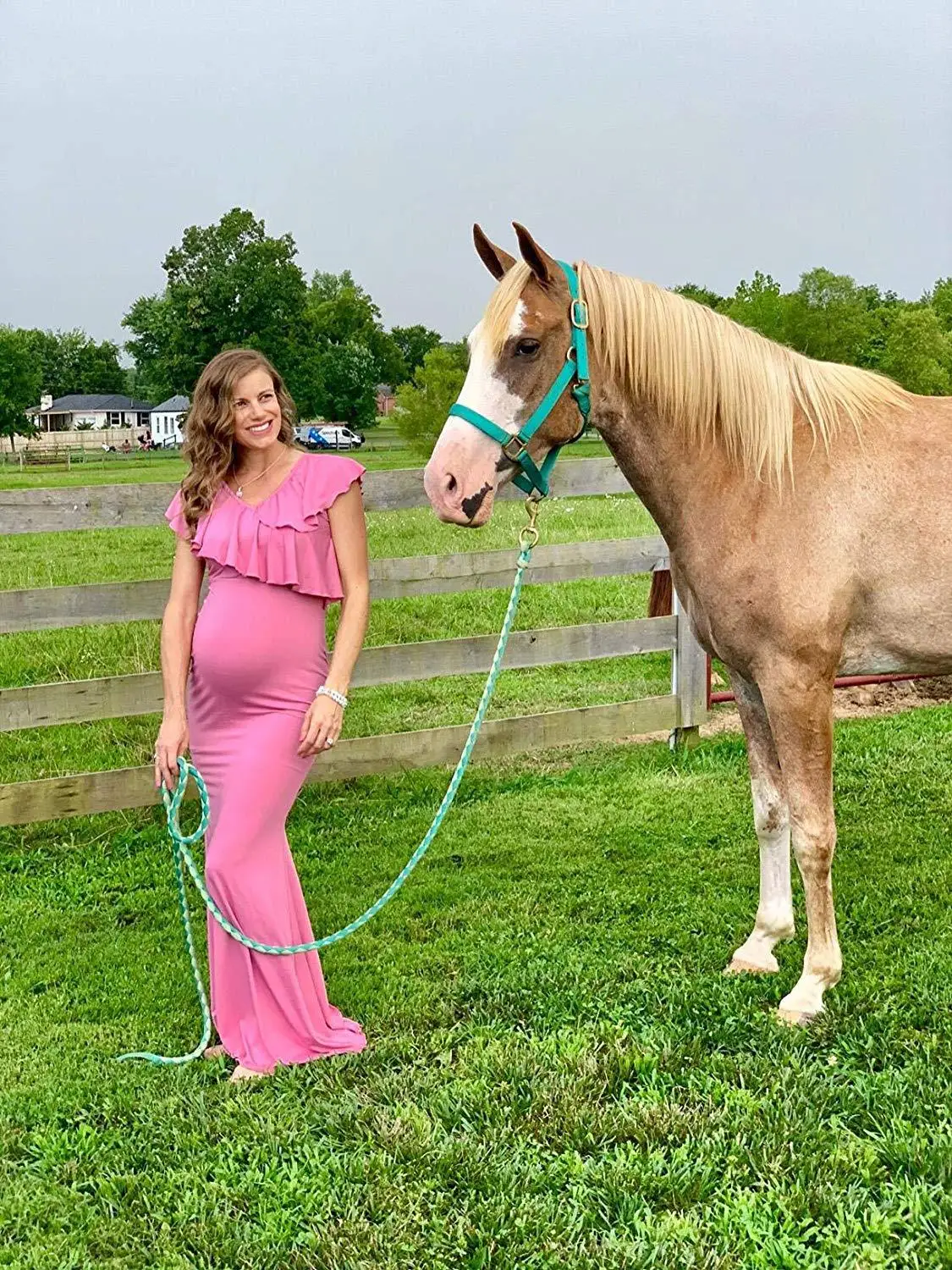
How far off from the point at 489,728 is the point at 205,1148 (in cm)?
286

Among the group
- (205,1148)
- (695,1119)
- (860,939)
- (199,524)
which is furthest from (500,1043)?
(199,524)

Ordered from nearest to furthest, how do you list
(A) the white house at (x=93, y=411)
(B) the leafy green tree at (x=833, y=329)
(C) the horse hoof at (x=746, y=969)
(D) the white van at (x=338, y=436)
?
1. (C) the horse hoof at (x=746, y=969)
2. (B) the leafy green tree at (x=833, y=329)
3. (D) the white van at (x=338, y=436)
4. (A) the white house at (x=93, y=411)

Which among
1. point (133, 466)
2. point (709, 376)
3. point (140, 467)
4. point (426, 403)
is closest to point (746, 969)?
point (709, 376)

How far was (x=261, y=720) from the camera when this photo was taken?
265cm

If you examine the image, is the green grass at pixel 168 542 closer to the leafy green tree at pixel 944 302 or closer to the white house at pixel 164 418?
the leafy green tree at pixel 944 302

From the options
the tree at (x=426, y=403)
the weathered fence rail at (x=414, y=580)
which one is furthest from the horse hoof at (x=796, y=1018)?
the tree at (x=426, y=403)

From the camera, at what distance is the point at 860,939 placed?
3.31 metres

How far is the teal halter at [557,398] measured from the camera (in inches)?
102

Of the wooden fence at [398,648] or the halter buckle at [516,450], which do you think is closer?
the halter buckle at [516,450]

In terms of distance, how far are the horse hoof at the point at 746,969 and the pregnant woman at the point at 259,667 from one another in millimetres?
1194

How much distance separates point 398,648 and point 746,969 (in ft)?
7.41

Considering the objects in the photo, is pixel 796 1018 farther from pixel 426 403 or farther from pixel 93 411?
pixel 93 411

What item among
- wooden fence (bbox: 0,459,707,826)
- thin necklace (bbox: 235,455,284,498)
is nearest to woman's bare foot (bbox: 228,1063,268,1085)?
thin necklace (bbox: 235,455,284,498)

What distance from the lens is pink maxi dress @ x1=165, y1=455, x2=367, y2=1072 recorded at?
2.61 m
